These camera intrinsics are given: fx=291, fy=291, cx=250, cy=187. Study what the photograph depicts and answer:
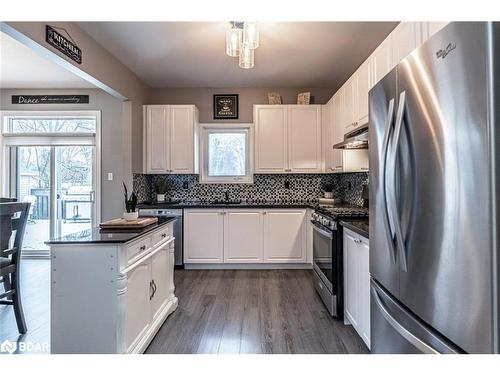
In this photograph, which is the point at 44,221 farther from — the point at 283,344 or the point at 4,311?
the point at 283,344

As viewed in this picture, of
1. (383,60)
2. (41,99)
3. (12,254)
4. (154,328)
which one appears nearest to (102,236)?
(154,328)

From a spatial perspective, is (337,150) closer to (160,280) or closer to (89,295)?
(160,280)

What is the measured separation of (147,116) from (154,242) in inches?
105

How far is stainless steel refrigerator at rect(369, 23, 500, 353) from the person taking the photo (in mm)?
792

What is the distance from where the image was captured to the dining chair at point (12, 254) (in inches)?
85.2

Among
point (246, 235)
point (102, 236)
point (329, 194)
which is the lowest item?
point (246, 235)

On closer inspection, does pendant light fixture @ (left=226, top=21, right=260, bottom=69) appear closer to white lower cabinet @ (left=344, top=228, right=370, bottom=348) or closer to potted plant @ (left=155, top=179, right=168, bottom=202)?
white lower cabinet @ (left=344, top=228, right=370, bottom=348)

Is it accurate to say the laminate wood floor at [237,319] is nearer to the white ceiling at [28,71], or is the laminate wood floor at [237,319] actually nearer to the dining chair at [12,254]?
the dining chair at [12,254]

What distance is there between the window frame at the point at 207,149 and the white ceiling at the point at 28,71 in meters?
1.86

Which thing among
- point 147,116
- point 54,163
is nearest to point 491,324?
point 147,116

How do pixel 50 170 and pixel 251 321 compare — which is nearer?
pixel 251 321

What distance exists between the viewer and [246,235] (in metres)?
4.05

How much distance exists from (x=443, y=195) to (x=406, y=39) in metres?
1.17
